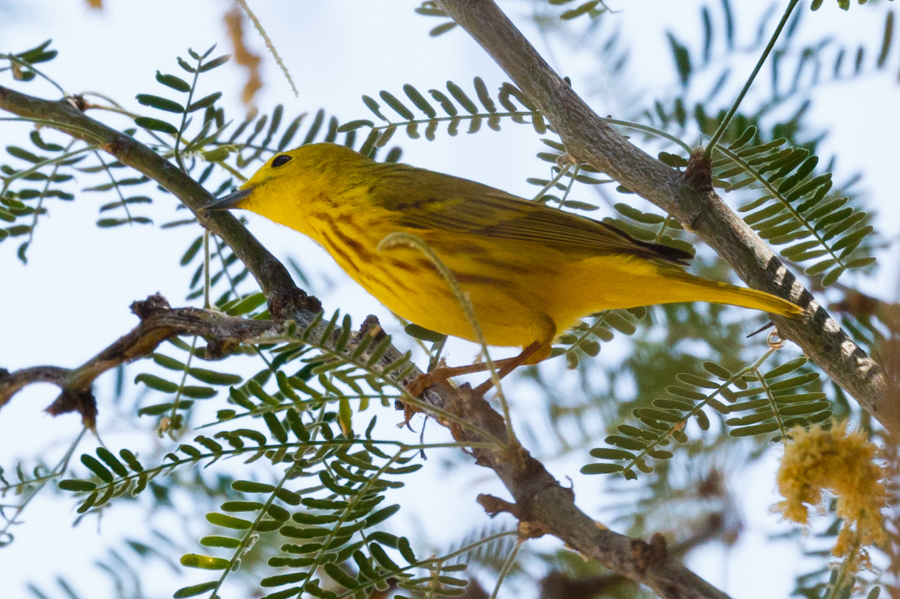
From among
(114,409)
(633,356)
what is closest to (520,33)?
(633,356)

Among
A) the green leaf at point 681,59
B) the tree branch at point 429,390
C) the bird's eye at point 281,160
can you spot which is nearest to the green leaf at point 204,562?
the tree branch at point 429,390

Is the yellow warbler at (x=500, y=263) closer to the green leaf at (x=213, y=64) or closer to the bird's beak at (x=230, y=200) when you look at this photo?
the bird's beak at (x=230, y=200)

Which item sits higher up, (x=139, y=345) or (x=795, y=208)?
(x=795, y=208)

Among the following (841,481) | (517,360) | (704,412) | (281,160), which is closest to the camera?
(841,481)

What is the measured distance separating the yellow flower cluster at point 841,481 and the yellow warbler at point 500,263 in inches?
29.8

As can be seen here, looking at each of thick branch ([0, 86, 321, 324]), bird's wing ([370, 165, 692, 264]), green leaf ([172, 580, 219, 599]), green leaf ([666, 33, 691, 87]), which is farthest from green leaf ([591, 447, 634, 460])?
green leaf ([666, 33, 691, 87])

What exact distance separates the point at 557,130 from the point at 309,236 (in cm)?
116

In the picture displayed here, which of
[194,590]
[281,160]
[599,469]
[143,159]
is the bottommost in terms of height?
[194,590]

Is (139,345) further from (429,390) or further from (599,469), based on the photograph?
(599,469)

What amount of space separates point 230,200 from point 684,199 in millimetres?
1255

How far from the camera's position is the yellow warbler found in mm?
2127

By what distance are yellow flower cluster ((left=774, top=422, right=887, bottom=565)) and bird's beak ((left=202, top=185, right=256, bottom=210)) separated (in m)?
1.49

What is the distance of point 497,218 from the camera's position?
229 cm

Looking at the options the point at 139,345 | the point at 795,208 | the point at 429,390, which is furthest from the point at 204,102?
the point at 795,208
